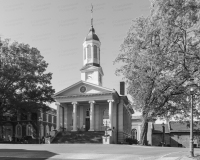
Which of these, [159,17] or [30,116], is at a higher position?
[159,17]

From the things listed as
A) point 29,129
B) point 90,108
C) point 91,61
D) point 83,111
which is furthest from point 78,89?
point 29,129

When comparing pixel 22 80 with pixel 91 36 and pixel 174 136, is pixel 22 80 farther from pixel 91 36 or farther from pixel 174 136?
pixel 174 136

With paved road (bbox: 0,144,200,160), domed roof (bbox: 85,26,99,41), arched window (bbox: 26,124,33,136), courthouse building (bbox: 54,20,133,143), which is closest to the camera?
paved road (bbox: 0,144,200,160)

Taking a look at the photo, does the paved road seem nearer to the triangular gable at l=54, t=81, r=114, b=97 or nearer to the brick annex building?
the triangular gable at l=54, t=81, r=114, b=97

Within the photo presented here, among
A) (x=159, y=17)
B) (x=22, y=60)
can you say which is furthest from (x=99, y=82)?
(x=159, y=17)

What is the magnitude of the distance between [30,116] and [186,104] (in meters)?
32.1

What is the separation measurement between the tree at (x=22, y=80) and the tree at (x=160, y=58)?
1905 cm

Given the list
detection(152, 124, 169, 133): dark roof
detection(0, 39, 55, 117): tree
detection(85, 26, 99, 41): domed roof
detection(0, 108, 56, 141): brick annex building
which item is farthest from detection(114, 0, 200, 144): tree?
detection(152, 124, 169, 133): dark roof

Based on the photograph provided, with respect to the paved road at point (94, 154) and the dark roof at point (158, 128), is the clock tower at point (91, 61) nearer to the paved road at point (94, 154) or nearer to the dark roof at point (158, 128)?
the dark roof at point (158, 128)

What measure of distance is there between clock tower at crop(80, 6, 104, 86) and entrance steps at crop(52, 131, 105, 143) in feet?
36.1

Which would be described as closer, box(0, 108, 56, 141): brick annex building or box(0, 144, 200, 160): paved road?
box(0, 144, 200, 160): paved road

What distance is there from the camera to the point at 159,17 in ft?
65.2

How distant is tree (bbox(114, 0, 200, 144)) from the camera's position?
762 inches

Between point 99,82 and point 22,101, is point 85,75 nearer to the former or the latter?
point 99,82
